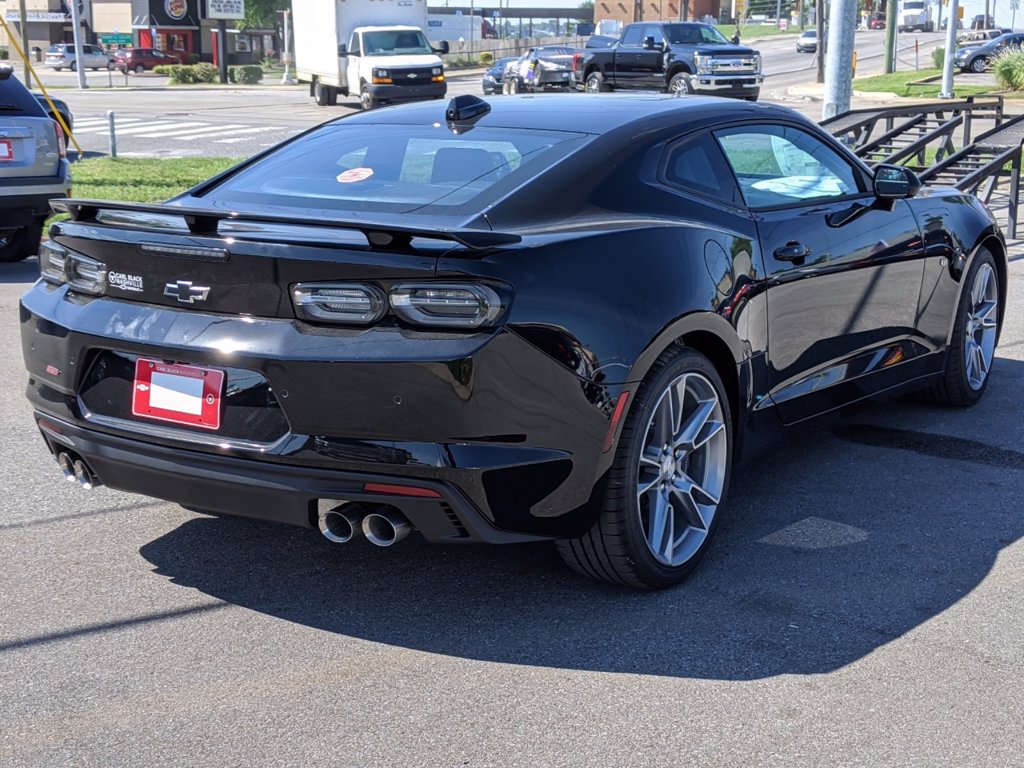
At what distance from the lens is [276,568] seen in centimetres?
441

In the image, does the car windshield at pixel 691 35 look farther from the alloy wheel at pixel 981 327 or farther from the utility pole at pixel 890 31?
the alloy wheel at pixel 981 327

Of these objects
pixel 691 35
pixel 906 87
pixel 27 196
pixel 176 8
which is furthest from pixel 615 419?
pixel 176 8

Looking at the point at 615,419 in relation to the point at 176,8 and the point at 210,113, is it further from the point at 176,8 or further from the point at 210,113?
the point at 176,8

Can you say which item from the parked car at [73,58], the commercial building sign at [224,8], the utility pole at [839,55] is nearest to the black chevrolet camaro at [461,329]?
the utility pole at [839,55]

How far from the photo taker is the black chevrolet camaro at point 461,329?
3607mm

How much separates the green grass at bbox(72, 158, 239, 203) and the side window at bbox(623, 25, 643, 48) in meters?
17.6

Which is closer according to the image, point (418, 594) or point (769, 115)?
point (418, 594)

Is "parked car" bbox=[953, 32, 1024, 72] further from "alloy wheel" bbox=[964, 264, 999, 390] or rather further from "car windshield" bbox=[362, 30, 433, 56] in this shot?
"alloy wheel" bbox=[964, 264, 999, 390]

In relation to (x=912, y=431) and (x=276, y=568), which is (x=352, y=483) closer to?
(x=276, y=568)

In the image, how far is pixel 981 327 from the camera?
6.59 m

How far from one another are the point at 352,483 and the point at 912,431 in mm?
3428

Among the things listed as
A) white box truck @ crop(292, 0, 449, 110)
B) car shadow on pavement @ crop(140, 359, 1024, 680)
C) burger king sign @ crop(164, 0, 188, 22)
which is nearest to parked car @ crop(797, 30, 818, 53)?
burger king sign @ crop(164, 0, 188, 22)

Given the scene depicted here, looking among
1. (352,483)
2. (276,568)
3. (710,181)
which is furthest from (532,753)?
(710,181)

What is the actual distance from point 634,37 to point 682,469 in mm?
32389
